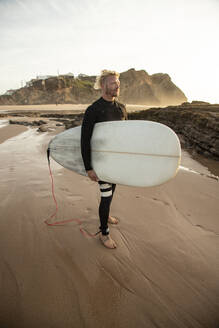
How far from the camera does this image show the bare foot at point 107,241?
194 centimetres

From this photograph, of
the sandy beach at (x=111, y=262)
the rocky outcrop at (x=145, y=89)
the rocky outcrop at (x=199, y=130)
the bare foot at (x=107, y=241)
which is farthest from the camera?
the rocky outcrop at (x=145, y=89)

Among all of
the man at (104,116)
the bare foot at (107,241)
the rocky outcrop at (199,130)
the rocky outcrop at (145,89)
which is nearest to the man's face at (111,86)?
the man at (104,116)

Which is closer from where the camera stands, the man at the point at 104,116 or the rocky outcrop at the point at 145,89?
the man at the point at 104,116

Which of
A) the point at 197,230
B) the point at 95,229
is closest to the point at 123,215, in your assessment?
the point at 95,229

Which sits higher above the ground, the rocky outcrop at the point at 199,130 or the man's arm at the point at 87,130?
the man's arm at the point at 87,130

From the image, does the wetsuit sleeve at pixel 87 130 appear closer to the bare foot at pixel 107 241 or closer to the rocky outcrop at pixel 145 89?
the bare foot at pixel 107 241

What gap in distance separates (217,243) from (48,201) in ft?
8.07

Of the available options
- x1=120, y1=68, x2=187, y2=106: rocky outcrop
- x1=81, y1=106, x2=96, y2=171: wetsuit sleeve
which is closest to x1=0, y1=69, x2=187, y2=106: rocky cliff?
x1=120, y1=68, x2=187, y2=106: rocky outcrop

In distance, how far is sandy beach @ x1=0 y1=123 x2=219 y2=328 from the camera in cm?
132

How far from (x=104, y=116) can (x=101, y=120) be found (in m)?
0.05

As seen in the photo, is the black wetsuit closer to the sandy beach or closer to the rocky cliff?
the sandy beach

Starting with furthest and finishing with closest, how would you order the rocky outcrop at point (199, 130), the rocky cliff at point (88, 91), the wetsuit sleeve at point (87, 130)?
the rocky cliff at point (88, 91), the rocky outcrop at point (199, 130), the wetsuit sleeve at point (87, 130)

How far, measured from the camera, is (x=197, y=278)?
64.0 inches

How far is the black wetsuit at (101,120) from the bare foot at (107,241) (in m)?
0.05
